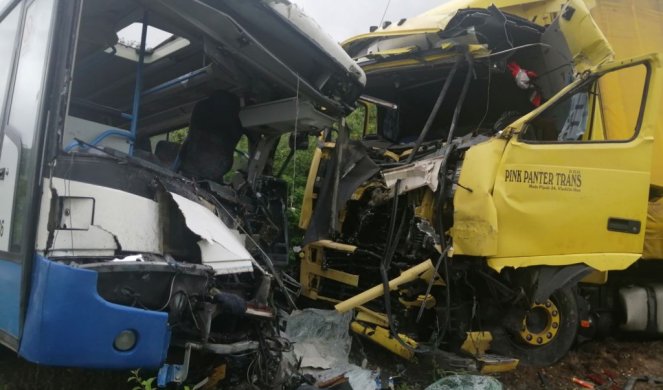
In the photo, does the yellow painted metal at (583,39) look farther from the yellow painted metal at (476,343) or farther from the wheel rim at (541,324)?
the yellow painted metal at (476,343)

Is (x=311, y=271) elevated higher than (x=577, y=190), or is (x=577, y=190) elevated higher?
(x=577, y=190)

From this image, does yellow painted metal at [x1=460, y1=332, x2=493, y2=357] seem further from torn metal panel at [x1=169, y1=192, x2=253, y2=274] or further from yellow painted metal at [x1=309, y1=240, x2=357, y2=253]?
torn metal panel at [x1=169, y1=192, x2=253, y2=274]

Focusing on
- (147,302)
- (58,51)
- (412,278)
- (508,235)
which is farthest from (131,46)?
(508,235)

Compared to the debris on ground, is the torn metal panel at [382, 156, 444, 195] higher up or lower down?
higher up

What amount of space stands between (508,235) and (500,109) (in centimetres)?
209

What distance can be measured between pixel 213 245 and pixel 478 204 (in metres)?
1.89

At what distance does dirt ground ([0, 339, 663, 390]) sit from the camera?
283 cm

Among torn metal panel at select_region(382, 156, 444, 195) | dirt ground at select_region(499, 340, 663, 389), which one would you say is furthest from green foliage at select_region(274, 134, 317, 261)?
dirt ground at select_region(499, 340, 663, 389)

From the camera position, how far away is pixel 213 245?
2455 millimetres

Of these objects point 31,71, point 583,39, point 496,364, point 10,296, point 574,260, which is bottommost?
point 496,364

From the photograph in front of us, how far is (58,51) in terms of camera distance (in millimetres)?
2197

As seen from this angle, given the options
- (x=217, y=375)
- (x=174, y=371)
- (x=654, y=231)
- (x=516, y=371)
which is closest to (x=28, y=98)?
(x=174, y=371)

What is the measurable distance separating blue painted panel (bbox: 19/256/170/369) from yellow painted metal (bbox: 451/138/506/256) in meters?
2.27

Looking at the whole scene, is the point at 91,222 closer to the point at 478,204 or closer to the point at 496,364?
the point at 478,204
